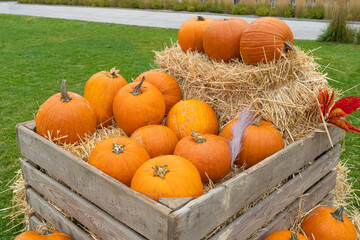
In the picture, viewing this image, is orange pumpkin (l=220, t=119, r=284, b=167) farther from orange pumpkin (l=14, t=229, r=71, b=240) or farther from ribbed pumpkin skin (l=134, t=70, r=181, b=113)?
orange pumpkin (l=14, t=229, r=71, b=240)

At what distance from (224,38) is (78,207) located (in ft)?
5.64

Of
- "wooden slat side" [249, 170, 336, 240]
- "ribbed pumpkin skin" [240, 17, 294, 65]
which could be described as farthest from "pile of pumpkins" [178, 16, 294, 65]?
"wooden slat side" [249, 170, 336, 240]

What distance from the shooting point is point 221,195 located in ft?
5.83

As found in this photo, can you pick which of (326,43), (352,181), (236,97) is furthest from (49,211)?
(326,43)

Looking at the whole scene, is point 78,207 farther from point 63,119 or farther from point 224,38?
point 224,38

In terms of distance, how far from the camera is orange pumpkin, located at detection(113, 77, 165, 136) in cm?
262

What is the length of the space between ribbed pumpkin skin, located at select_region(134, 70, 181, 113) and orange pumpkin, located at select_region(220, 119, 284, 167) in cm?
81

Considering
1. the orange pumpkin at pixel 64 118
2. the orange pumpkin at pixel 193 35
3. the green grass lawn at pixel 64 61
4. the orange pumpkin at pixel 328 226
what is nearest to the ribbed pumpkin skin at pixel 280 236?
the orange pumpkin at pixel 328 226

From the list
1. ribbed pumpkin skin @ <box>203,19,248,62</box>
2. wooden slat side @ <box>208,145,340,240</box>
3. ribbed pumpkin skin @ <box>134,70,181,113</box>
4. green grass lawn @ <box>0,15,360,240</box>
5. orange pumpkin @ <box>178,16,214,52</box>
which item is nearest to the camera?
wooden slat side @ <box>208,145,340,240</box>

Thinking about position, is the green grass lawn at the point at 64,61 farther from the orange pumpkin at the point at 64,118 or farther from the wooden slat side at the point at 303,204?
the orange pumpkin at the point at 64,118

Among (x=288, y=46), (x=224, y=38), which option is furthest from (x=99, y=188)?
(x=288, y=46)

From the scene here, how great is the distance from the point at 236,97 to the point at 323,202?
3.93 ft

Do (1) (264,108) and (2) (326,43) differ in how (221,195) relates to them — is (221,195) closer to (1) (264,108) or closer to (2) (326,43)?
(1) (264,108)

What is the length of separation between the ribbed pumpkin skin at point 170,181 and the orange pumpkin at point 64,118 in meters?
0.81
